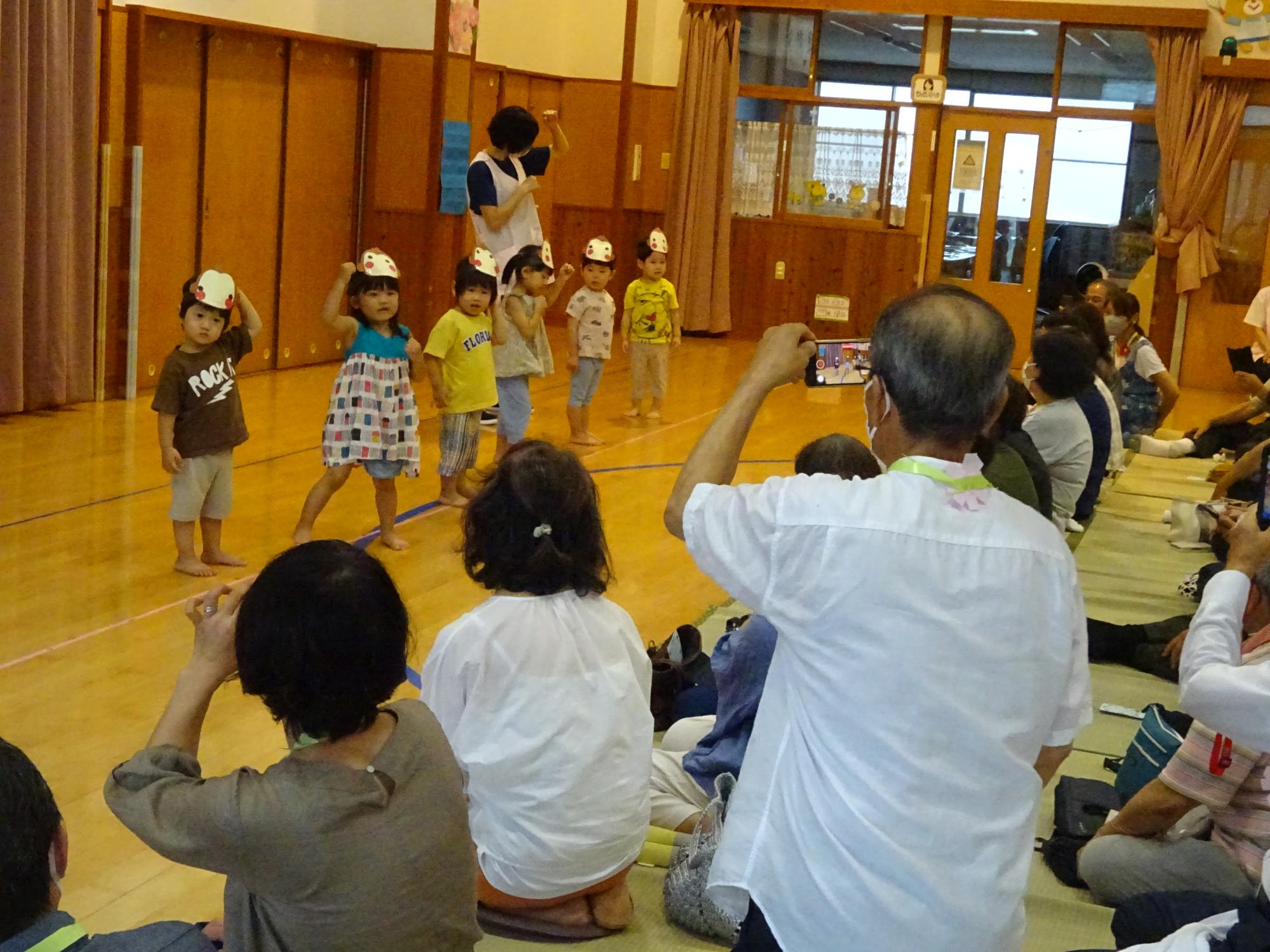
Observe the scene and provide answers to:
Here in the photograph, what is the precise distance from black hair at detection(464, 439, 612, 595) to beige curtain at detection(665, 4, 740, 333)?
9986 mm

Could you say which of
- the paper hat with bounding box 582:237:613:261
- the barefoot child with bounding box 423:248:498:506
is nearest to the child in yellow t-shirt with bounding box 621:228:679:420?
the paper hat with bounding box 582:237:613:261

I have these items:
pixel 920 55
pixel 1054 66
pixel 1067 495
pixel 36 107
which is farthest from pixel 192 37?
pixel 1054 66

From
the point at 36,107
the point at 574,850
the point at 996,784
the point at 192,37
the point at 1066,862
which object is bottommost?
the point at 1066,862

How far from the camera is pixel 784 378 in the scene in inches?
67.7

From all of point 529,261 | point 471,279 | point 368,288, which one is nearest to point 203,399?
point 368,288

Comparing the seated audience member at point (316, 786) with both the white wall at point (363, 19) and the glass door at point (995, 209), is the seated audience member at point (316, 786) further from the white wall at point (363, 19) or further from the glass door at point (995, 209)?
the glass door at point (995, 209)

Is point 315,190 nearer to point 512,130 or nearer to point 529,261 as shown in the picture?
point 512,130

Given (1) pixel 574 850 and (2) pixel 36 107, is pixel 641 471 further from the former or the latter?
(1) pixel 574 850

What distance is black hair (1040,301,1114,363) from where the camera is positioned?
19.7 ft

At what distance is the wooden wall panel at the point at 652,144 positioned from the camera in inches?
489

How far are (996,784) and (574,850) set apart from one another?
3.56 feet

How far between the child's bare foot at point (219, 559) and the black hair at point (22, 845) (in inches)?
140

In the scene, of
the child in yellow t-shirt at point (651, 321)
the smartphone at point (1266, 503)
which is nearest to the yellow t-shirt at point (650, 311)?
the child in yellow t-shirt at point (651, 321)

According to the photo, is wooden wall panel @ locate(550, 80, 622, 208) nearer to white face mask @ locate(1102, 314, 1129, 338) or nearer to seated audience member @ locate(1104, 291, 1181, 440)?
seated audience member @ locate(1104, 291, 1181, 440)
